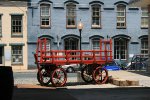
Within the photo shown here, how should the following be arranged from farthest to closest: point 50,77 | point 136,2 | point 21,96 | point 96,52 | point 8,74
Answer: point 136,2 → point 96,52 → point 50,77 → point 21,96 → point 8,74

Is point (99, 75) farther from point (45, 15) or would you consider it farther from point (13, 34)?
point (45, 15)

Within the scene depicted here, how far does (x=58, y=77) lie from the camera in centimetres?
2047

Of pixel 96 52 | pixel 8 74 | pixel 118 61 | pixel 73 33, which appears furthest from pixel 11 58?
pixel 8 74

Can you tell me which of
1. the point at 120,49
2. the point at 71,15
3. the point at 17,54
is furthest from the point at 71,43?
the point at 17,54

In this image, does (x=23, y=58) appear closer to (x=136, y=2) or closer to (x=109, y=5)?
(x=109, y=5)

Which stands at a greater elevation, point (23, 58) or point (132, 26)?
point (132, 26)

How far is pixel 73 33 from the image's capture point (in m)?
43.4

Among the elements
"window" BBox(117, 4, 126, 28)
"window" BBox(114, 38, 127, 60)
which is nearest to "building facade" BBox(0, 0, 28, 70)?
"window" BBox(114, 38, 127, 60)

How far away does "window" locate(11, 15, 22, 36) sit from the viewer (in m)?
42.3

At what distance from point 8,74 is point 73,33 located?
3522cm

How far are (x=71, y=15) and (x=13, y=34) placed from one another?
20.2 ft

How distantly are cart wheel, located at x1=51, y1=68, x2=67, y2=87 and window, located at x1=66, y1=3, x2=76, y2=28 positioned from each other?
2308 cm

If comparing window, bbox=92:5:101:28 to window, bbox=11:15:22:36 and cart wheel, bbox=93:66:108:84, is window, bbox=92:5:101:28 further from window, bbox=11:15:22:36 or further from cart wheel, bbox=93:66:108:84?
cart wheel, bbox=93:66:108:84

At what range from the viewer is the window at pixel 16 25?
42281 mm
